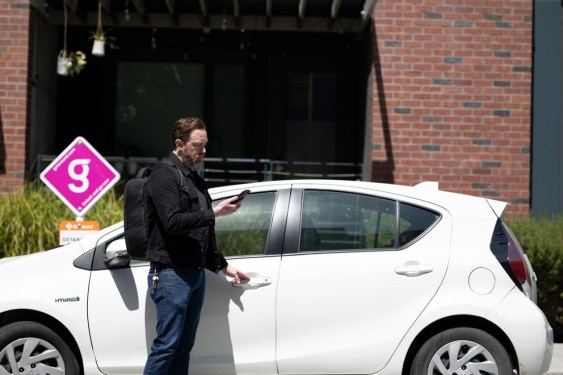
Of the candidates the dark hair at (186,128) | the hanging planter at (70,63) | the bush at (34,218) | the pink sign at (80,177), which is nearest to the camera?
the dark hair at (186,128)

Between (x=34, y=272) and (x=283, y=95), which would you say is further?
(x=283, y=95)

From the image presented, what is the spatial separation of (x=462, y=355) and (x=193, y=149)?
220cm

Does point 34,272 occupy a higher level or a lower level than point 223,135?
lower

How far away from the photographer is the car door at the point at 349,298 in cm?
570

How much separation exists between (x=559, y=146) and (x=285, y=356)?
7203 millimetres

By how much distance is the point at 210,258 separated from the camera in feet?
18.2

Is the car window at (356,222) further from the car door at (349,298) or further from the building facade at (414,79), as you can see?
the building facade at (414,79)

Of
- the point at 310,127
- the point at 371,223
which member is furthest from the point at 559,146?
the point at 371,223

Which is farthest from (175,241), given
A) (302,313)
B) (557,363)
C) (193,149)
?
(557,363)

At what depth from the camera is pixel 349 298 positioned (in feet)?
18.8

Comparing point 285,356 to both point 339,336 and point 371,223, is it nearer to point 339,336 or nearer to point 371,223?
point 339,336

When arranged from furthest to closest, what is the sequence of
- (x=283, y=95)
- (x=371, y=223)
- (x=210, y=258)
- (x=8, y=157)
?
(x=283, y=95), (x=8, y=157), (x=371, y=223), (x=210, y=258)

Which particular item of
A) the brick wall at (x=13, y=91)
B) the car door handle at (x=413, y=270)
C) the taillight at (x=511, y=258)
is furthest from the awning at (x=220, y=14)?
the car door handle at (x=413, y=270)

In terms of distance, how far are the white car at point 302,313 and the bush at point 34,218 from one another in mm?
3868
